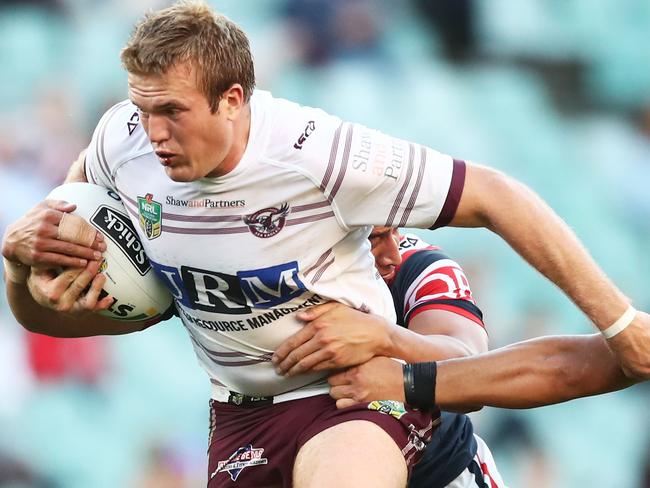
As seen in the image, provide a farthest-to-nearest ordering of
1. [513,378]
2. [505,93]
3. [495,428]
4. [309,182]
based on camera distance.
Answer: [505,93] → [495,428] → [513,378] → [309,182]

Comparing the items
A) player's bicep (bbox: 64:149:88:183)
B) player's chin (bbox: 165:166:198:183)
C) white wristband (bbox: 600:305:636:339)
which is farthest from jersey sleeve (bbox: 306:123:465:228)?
player's bicep (bbox: 64:149:88:183)

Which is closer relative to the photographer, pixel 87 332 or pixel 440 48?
pixel 87 332

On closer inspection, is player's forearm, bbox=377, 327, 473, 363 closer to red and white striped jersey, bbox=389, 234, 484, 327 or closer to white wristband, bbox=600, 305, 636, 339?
red and white striped jersey, bbox=389, 234, 484, 327

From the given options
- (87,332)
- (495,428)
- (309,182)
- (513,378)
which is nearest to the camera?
(309,182)

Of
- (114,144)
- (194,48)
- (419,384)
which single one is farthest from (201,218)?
(419,384)

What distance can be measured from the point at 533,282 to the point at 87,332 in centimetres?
440

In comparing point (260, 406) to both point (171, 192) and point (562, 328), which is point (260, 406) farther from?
point (562, 328)

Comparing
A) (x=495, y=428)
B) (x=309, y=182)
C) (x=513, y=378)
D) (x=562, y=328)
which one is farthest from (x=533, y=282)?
(x=309, y=182)

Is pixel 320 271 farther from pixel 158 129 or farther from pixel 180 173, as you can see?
pixel 158 129

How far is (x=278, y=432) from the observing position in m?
4.56

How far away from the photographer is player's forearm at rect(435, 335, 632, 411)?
4.43m

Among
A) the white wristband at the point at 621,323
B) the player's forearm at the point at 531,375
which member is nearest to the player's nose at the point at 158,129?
the player's forearm at the point at 531,375

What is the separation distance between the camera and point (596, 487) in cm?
838

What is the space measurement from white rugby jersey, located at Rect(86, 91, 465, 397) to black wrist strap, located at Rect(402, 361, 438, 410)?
286 mm
